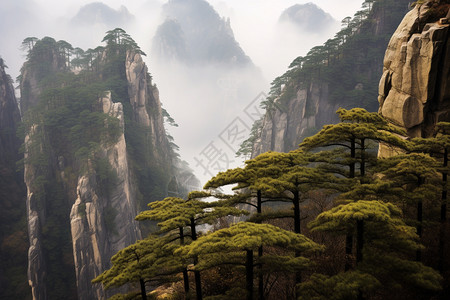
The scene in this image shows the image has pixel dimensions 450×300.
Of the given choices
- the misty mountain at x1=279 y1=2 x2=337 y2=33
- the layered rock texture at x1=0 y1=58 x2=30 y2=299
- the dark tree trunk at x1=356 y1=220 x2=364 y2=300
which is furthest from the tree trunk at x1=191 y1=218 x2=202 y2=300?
the misty mountain at x1=279 y1=2 x2=337 y2=33

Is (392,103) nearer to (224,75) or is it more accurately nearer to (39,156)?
(39,156)

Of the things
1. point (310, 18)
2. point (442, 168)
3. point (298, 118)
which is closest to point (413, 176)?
point (442, 168)

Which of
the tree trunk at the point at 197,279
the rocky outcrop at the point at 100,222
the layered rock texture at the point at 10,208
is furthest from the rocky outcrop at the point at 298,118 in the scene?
the tree trunk at the point at 197,279

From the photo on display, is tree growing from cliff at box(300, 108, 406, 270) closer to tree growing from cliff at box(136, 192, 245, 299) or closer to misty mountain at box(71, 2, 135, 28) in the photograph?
tree growing from cliff at box(136, 192, 245, 299)

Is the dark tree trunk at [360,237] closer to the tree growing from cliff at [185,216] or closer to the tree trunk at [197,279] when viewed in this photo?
the tree growing from cliff at [185,216]

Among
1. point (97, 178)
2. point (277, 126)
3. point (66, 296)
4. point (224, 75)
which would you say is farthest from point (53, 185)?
point (224, 75)
